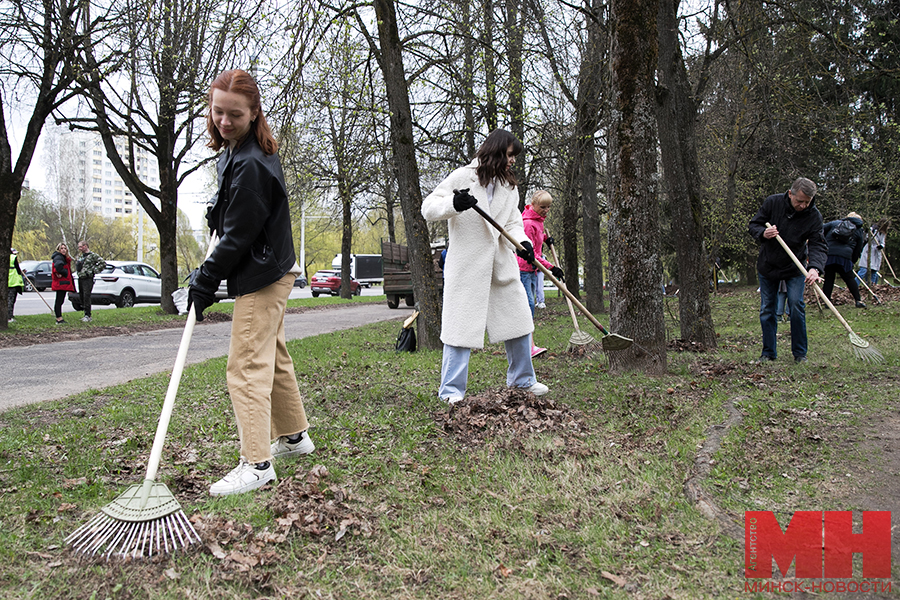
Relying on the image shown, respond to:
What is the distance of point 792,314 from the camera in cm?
666

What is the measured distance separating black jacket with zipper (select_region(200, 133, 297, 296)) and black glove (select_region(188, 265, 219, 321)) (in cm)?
2

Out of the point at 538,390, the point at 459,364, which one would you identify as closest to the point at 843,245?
the point at 538,390

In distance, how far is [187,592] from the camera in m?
2.33

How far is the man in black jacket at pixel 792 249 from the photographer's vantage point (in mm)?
6684

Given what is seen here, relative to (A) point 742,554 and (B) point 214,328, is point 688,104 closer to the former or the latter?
(A) point 742,554

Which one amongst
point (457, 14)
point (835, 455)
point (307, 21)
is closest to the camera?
point (835, 455)

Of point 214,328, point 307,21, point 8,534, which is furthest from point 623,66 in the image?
point 214,328

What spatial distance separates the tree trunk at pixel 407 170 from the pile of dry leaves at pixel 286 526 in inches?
204

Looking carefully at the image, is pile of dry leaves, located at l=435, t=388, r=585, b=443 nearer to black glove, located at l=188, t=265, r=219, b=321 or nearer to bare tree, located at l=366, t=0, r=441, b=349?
black glove, located at l=188, t=265, r=219, b=321

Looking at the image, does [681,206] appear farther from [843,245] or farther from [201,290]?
[201,290]

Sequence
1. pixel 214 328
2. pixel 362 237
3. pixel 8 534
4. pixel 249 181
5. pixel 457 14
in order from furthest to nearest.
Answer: pixel 362 237 → pixel 214 328 → pixel 457 14 → pixel 249 181 → pixel 8 534

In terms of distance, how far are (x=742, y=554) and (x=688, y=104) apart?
7.66 m

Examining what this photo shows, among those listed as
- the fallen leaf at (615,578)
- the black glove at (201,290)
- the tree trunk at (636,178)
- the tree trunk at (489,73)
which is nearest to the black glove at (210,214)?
the black glove at (201,290)

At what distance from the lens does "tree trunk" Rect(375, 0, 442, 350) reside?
8.16m
